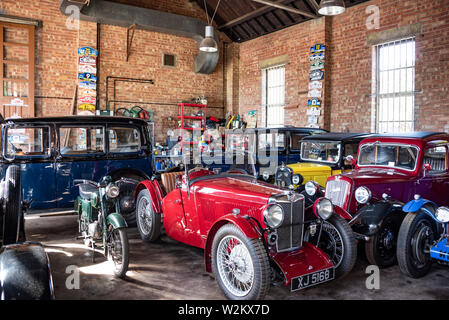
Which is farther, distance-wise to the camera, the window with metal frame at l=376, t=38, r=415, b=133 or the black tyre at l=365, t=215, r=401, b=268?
the window with metal frame at l=376, t=38, r=415, b=133

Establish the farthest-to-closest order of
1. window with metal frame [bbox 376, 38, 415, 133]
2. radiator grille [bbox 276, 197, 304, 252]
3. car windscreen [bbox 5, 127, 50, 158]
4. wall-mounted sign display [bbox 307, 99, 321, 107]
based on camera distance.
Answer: wall-mounted sign display [bbox 307, 99, 321, 107], window with metal frame [bbox 376, 38, 415, 133], car windscreen [bbox 5, 127, 50, 158], radiator grille [bbox 276, 197, 304, 252]

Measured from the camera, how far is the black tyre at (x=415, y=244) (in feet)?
10.9

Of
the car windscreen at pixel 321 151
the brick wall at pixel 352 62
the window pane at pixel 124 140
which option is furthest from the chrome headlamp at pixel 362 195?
the brick wall at pixel 352 62

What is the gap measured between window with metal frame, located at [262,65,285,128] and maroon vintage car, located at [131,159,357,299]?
7.97 metres

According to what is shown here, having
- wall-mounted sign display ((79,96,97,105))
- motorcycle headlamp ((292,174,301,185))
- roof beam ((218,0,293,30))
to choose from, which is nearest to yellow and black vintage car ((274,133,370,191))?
Answer: motorcycle headlamp ((292,174,301,185))

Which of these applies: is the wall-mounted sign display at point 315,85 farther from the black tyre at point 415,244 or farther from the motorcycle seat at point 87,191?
the motorcycle seat at point 87,191

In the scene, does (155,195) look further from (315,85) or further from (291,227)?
(315,85)

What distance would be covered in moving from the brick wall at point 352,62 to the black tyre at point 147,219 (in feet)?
20.6

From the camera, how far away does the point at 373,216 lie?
357cm

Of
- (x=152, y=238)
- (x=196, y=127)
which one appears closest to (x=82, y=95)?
(x=196, y=127)

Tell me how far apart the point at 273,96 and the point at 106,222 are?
352 inches

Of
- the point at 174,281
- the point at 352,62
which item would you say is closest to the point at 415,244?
the point at 174,281

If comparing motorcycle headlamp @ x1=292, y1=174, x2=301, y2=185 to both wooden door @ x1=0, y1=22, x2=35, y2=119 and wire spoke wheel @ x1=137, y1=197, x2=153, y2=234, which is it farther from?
wooden door @ x1=0, y1=22, x2=35, y2=119

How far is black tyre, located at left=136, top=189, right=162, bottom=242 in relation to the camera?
4.45m
